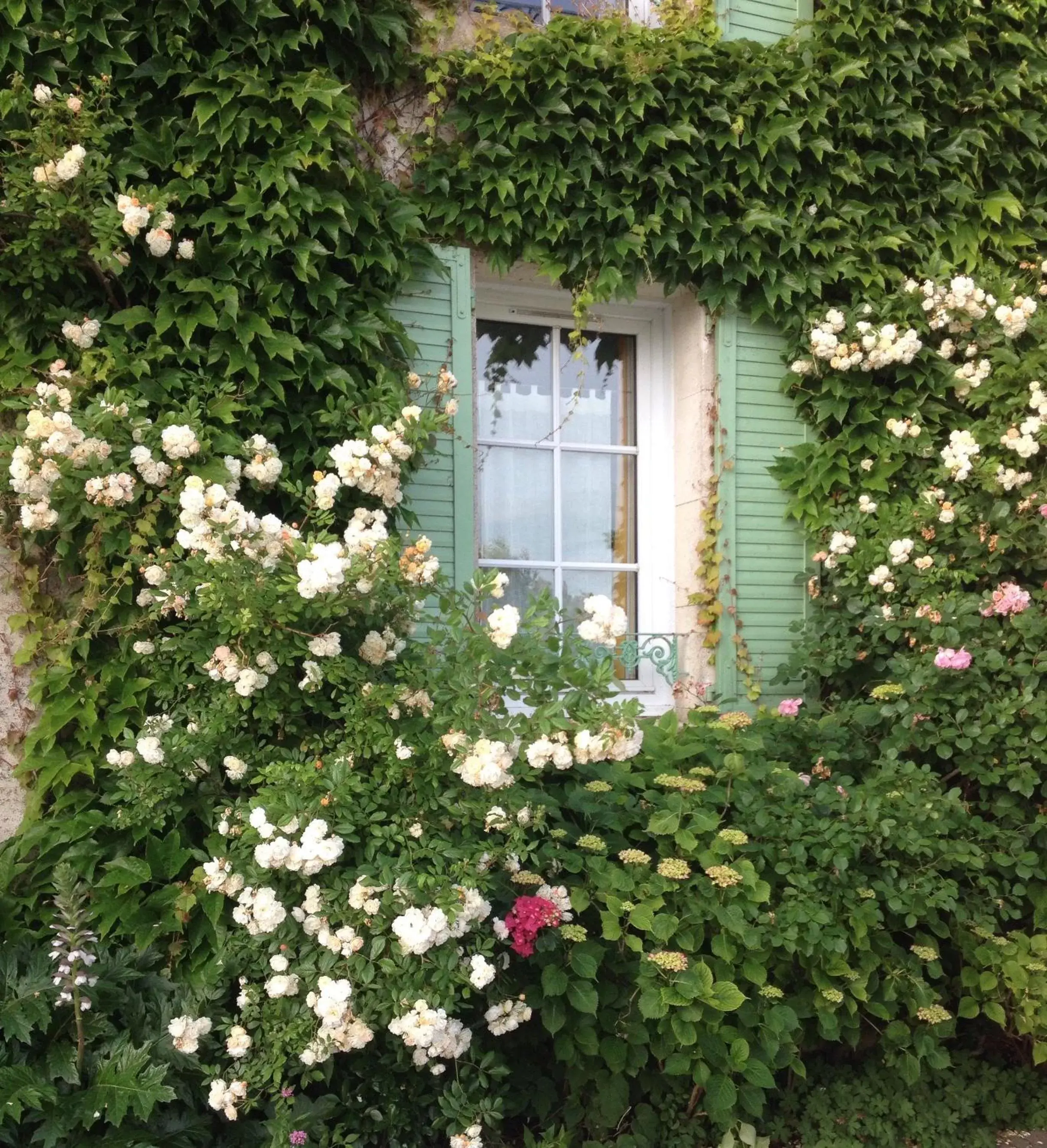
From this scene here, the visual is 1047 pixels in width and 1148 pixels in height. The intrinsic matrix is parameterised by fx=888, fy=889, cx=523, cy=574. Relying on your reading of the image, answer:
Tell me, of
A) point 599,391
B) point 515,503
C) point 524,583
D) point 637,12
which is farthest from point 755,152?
point 524,583

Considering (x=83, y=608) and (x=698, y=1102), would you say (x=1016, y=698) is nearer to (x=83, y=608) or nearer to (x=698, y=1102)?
(x=698, y=1102)

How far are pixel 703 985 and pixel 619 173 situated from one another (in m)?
2.99

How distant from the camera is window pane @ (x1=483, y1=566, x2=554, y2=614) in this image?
3881mm

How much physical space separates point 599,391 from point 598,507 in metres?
0.54

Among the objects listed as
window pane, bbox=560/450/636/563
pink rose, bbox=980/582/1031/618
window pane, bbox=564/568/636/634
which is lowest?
pink rose, bbox=980/582/1031/618

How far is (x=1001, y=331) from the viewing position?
12.3 feet

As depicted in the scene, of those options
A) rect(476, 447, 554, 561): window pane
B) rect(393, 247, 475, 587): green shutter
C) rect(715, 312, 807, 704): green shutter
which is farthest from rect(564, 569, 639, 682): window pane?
rect(393, 247, 475, 587): green shutter

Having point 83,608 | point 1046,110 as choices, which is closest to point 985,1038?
point 83,608

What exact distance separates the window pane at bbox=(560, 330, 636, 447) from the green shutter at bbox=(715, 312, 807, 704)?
0.45 m

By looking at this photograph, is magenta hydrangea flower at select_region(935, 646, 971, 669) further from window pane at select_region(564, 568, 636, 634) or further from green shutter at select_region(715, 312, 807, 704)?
window pane at select_region(564, 568, 636, 634)

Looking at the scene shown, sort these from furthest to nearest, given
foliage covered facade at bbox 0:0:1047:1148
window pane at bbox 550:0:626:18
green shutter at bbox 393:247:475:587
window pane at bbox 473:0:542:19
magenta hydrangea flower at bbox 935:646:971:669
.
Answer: window pane at bbox 473:0:542:19
window pane at bbox 550:0:626:18
green shutter at bbox 393:247:475:587
magenta hydrangea flower at bbox 935:646:971:669
foliage covered facade at bbox 0:0:1047:1148

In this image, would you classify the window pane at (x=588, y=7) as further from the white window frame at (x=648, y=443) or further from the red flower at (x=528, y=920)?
the red flower at (x=528, y=920)

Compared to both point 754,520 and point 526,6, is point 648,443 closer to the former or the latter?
point 754,520

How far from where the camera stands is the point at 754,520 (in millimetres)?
3904
